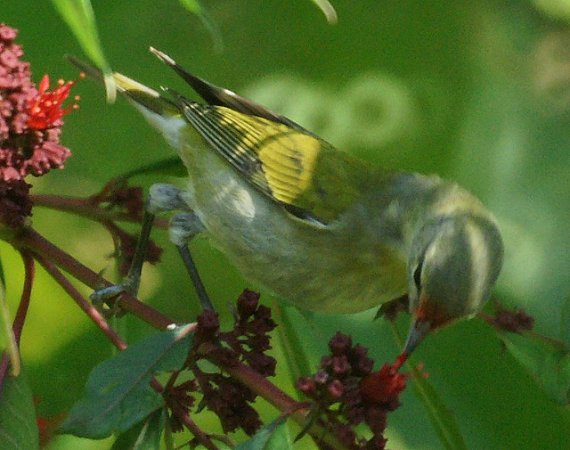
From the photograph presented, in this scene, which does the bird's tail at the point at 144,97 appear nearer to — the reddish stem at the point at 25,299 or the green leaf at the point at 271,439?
the reddish stem at the point at 25,299

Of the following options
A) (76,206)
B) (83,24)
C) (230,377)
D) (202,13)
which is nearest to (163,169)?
(76,206)

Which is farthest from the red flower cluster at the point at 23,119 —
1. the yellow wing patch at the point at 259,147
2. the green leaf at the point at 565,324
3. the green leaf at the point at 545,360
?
the green leaf at the point at 565,324

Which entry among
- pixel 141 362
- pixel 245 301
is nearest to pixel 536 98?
pixel 245 301

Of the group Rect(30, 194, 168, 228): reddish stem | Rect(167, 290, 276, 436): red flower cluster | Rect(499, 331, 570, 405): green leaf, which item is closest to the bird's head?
Rect(499, 331, 570, 405): green leaf

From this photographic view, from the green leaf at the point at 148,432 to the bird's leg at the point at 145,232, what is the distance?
1.26 ft

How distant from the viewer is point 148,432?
2.57 metres

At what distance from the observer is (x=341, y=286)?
3449mm

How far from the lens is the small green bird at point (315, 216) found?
10.3 feet

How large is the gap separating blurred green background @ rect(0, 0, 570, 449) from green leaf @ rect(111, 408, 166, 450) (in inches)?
44.5

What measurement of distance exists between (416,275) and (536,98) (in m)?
1.38

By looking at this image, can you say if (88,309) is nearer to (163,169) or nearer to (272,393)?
(272,393)

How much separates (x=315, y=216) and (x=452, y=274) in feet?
2.35

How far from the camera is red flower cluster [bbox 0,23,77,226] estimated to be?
8.82 feet

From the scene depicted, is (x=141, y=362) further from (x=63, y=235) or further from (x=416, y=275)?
(x=63, y=235)
